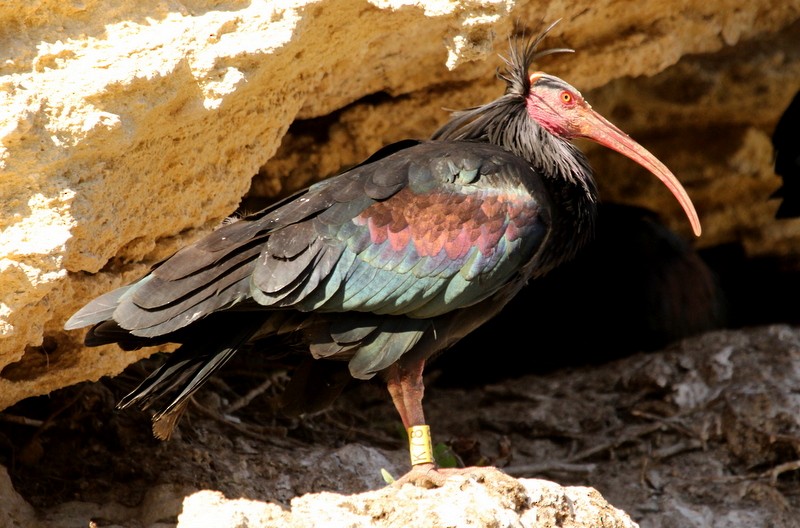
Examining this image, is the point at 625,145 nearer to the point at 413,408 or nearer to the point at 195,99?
the point at 413,408

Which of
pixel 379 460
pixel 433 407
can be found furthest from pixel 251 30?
pixel 433 407

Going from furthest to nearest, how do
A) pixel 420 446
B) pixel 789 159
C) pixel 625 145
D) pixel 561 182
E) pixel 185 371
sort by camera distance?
1. pixel 789 159
2. pixel 625 145
3. pixel 561 182
4. pixel 420 446
5. pixel 185 371

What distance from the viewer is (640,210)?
25.7ft

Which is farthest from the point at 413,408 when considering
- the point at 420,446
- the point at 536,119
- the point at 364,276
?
the point at 536,119

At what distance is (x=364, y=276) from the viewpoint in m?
4.43

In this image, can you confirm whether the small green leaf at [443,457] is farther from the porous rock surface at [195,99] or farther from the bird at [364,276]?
the porous rock surface at [195,99]

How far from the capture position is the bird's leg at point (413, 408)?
4590 millimetres

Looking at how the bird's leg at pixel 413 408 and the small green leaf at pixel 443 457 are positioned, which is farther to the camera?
the small green leaf at pixel 443 457

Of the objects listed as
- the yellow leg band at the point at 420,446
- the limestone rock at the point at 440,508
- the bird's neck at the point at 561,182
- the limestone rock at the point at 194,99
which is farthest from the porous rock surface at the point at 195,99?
the yellow leg band at the point at 420,446

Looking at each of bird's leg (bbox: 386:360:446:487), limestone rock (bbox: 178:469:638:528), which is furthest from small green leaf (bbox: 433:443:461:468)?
limestone rock (bbox: 178:469:638:528)

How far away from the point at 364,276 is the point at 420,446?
29.3 inches

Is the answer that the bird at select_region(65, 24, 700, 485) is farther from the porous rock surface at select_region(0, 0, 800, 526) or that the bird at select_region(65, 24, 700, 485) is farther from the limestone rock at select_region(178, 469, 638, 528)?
the limestone rock at select_region(178, 469, 638, 528)

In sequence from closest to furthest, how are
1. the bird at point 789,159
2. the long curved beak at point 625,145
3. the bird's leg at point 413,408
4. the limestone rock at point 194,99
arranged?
the limestone rock at point 194,99 < the bird's leg at point 413,408 < the long curved beak at point 625,145 < the bird at point 789,159

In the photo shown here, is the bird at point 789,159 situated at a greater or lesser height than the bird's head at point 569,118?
lesser
